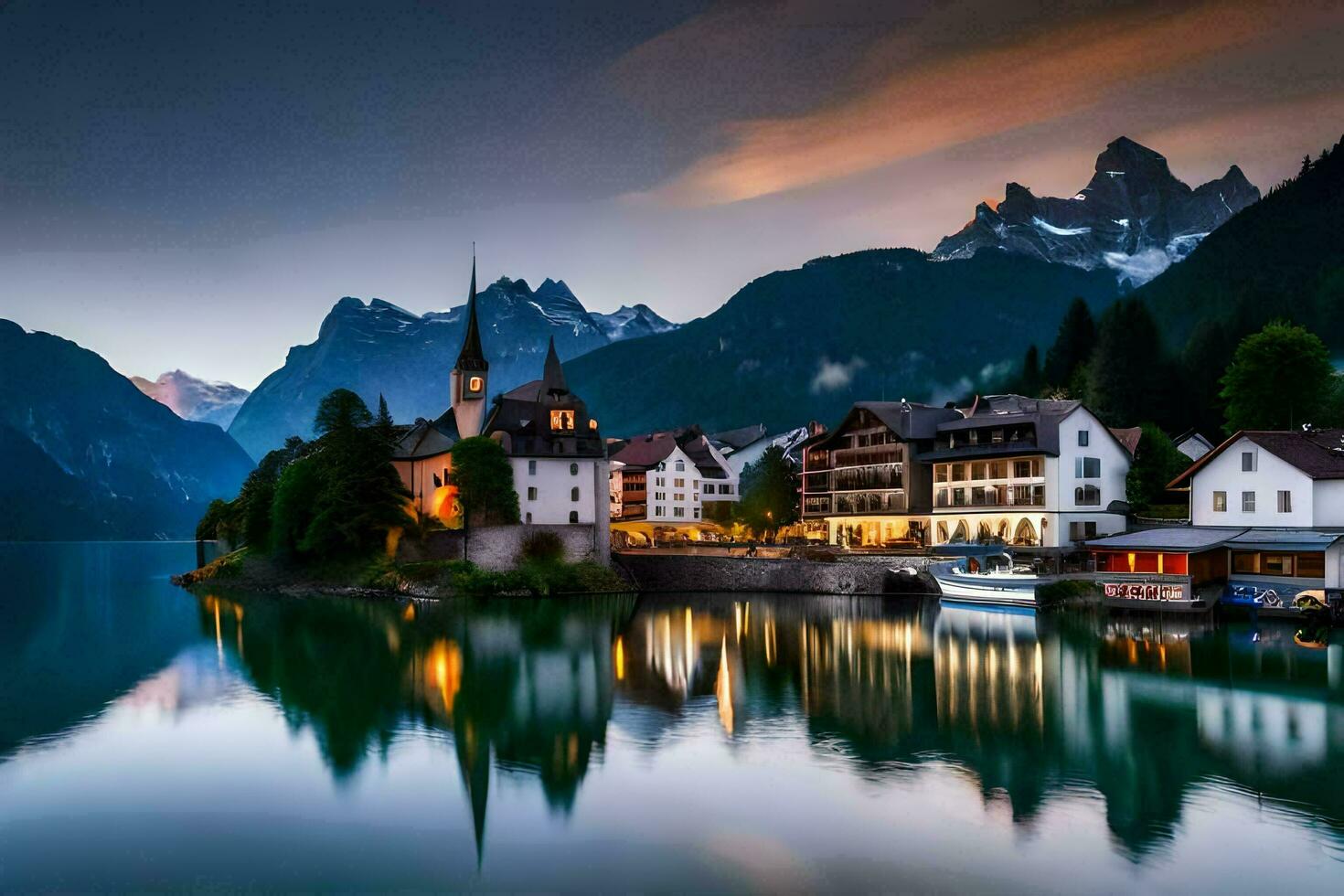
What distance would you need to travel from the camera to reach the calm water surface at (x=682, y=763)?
1684cm

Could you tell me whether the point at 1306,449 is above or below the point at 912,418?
below

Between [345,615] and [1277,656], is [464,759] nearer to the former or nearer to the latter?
[1277,656]

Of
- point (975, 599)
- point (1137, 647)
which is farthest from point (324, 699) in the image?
point (975, 599)

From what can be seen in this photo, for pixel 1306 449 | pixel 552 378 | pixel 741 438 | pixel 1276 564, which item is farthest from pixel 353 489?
pixel 741 438

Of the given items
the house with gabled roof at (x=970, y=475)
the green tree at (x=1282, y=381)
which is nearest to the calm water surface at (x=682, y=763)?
the house with gabled roof at (x=970, y=475)

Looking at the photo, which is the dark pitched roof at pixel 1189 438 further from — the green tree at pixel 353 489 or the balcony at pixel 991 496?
the green tree at pixel 353 489

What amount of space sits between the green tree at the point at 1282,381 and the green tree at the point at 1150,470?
5270 mm

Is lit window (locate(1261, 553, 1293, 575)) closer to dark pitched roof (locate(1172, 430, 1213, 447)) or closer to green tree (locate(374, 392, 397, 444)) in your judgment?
dark pitched roof (locate(1172, 430, 1213, 447))

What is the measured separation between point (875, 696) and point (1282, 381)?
177ft

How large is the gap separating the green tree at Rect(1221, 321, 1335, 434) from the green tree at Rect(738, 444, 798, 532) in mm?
36515

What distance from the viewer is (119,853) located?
58.1 feet

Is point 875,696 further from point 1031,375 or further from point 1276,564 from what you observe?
point 1031,375

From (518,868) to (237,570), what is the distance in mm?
72024

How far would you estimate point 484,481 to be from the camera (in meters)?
70.9
